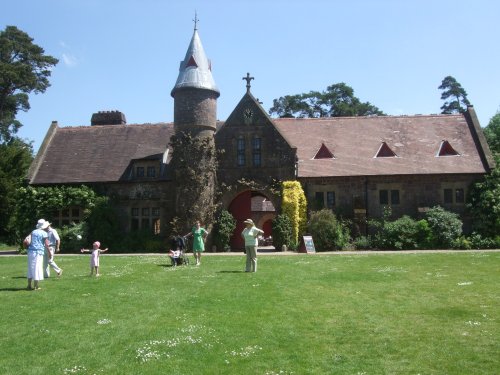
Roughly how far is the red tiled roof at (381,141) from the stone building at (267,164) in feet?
0.21

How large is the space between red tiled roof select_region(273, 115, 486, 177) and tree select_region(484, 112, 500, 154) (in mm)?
9747

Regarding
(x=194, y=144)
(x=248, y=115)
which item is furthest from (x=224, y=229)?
(x=248, y=115)

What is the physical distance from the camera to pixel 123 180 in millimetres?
31266

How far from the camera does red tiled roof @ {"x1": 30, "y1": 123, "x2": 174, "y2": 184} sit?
32.0 m

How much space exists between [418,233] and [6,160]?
105ft

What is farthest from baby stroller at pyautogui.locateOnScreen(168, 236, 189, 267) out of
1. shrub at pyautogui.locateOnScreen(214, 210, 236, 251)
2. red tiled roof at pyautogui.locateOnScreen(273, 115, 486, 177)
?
red tiled roof at pyautogui.locateOnScreen(273, 115, 486, 177)

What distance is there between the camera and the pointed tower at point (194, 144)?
2917 cm

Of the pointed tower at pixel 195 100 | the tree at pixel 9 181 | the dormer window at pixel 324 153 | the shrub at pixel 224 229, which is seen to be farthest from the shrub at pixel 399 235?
the tree at pixel 9 181

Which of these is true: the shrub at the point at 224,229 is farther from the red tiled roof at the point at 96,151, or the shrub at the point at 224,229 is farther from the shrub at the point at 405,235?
the shrub at the point at 405,235

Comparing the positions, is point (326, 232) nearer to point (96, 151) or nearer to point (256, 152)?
point (256, 152)

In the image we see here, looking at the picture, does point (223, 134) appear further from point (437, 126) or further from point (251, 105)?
point (437, 126)

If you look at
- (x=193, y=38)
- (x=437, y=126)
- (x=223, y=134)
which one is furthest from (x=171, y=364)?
(x=437, y=126)

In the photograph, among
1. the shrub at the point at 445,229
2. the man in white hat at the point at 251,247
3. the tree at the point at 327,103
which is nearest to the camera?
the man in white hat at the point at 251,247

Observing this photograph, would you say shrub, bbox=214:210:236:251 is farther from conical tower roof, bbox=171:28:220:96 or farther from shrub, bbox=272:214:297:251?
conical tower roof, bbox=171:28:220:96
